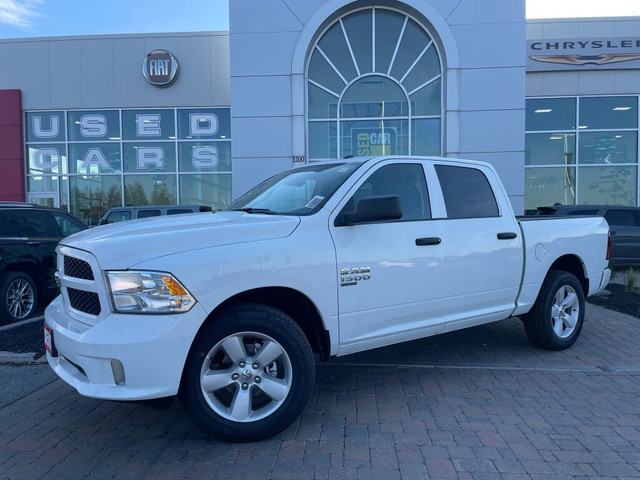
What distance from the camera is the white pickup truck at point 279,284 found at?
2957 millimetres

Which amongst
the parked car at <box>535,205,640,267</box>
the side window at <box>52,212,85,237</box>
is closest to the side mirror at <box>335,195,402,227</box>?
the side window at <box>52,212,85,237</box>

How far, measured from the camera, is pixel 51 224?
7859 millimetres

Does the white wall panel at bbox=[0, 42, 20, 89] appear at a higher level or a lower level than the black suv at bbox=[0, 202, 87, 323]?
higher

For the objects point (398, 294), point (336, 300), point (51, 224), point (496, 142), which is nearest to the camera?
point (336, 300)

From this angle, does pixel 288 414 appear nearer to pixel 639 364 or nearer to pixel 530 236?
pixel 530 236

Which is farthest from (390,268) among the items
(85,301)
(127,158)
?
(127,158)

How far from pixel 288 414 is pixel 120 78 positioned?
16.0 metres

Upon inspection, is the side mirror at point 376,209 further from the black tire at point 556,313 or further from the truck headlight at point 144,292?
the black tire at point 556,313

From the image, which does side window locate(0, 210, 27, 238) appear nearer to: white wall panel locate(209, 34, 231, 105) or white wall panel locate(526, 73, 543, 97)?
white wall panel locate(209, 34, 231, 105)

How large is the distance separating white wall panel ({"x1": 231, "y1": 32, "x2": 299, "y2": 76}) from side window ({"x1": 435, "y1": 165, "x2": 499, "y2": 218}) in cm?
986

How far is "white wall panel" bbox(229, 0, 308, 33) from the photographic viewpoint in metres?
13.5

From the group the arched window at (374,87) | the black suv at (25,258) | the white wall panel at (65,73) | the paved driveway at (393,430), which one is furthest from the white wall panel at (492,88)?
the white wall panel at (65,73)

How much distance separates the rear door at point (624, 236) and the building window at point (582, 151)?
14.6 feet

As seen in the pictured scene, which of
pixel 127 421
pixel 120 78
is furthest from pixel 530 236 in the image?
pixel 120 78
